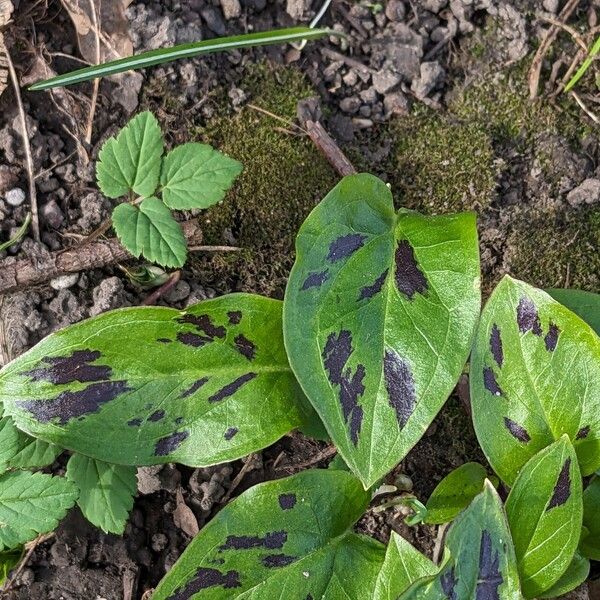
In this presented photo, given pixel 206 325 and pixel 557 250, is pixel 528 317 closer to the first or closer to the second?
pixel 557 250

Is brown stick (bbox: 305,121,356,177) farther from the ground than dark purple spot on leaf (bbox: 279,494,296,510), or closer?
farther from the ground

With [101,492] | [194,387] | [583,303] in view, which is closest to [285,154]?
[194,387]

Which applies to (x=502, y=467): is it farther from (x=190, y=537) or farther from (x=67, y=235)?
(x=67, y=235)

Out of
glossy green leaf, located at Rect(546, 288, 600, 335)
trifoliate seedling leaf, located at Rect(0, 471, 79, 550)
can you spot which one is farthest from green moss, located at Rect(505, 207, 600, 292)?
trifoliate seedling leaf, located at Rect(0, 471, 79, 550)

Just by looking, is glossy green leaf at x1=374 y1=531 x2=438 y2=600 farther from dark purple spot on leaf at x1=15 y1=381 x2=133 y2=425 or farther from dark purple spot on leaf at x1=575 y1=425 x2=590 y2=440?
dark purple spot on leaf at x1=15 y1=381 x2=133 y2=425

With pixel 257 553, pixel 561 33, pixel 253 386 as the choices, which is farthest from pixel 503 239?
pixel 257 553

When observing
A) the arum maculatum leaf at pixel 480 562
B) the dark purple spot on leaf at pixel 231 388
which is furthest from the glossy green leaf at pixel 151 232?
the arum maculatum leaf at pixel 480 562

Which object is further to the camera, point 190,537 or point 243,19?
point 243,19
